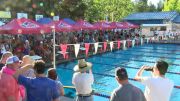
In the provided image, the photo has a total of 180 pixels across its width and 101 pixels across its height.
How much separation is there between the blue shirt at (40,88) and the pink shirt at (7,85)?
0.11m

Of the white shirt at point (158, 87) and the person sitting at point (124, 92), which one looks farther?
the white shirt at point (158, 87)

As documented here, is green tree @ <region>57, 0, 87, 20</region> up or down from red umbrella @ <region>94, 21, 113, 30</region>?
up

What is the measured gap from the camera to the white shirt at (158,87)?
4.22 metres

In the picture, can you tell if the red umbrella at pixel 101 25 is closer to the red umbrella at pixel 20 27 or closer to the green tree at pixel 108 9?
the red umbrella at pixel 20 27

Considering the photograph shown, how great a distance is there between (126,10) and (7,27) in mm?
35057

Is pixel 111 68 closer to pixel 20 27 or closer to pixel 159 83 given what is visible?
pixel 20 27

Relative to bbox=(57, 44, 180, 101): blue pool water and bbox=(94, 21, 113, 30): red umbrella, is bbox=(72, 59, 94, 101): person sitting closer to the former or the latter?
bbox=(57, 44, 180, 101): blue pool water

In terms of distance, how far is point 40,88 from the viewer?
387 centimetres

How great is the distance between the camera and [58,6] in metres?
34.9

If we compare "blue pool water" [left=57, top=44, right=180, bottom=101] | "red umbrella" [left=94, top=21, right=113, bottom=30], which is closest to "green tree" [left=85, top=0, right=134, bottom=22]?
"red umbrella" [left=94, top=21, right=113, bottom=30]

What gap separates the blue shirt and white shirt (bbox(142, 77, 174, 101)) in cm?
125

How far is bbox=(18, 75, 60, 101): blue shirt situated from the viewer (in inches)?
152

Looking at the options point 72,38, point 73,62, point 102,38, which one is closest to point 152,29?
point 102,38

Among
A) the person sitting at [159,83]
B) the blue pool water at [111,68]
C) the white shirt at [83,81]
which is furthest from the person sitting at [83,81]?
the blue pool water at [111,68]
